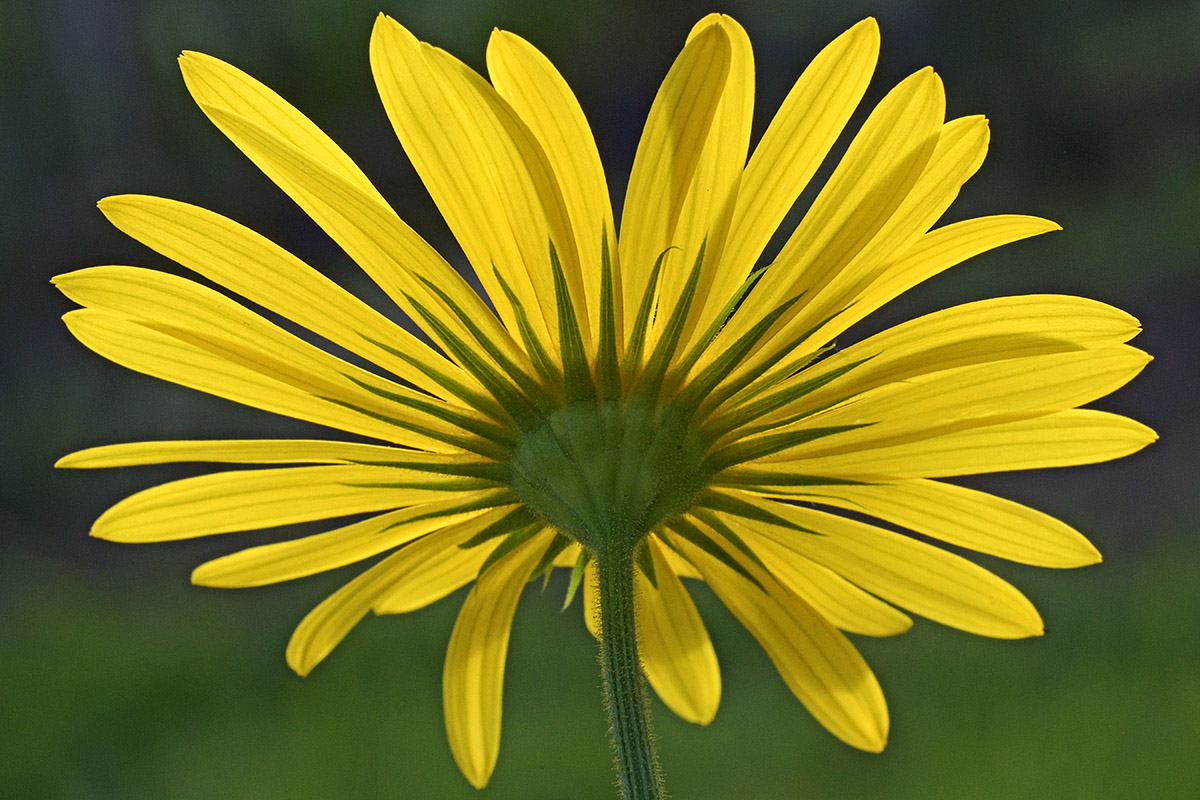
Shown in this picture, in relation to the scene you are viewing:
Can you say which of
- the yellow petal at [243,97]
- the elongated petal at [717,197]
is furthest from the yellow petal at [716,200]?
the yellow petal at [243,97]

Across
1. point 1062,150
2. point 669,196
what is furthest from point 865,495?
point 1062,150

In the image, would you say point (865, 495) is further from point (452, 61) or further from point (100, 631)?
point (100, 631)

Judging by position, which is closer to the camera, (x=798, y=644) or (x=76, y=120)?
(x=798, y=644)

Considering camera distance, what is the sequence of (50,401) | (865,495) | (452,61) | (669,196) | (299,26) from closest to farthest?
Result: (452,61), (669,196), (865,495), (299,26), (50,401)

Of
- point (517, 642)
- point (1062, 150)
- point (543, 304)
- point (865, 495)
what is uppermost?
point (1062, 150)

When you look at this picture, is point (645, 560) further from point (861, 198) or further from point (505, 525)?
point (861, 198)

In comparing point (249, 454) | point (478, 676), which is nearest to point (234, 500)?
point (249, 454)

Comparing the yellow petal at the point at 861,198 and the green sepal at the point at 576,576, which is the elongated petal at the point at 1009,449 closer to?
the yellow petal at the point at 861,198

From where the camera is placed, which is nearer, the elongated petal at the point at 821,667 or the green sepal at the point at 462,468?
the green sepal at the point at 462,468
